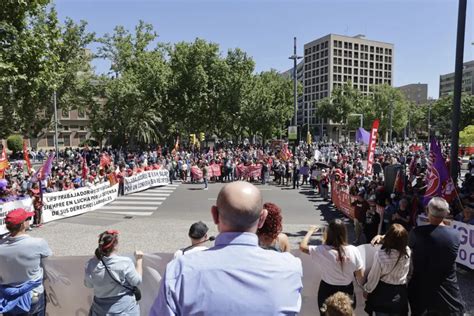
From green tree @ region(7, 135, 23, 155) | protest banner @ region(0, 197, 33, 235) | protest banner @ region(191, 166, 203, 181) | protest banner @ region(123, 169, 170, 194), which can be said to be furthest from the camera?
green tree @ region(7, 135, 23, 155)

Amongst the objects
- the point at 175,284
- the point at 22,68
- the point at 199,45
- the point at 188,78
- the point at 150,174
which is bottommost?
the point at 150,174

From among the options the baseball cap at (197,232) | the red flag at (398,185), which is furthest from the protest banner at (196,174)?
the baseball cap at (197,232)

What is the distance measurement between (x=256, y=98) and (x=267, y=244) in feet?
158

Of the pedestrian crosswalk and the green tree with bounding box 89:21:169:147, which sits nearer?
the pedestrian crosswalk

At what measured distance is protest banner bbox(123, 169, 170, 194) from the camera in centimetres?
1883

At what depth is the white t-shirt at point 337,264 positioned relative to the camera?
3.75 metres

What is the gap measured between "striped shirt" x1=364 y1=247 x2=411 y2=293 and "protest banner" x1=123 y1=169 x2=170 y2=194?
16051 millimetres

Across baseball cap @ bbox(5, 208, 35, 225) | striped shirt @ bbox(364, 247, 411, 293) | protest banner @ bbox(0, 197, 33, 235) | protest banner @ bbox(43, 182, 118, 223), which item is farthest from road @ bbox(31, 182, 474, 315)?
baseball cap @ bbox(5, 208, 35, 225)

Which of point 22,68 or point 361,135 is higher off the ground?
point 22,68

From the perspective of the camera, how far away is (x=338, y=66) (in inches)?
4675

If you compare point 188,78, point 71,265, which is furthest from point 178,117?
point 71,265

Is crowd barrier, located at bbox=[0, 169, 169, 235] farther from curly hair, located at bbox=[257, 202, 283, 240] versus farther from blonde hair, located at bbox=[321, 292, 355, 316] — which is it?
blonde hair, located at bbox=[321, 292, 355, 316]

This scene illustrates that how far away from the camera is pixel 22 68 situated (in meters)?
13.8

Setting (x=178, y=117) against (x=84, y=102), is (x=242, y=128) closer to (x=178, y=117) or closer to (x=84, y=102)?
(x=178, y=117)
